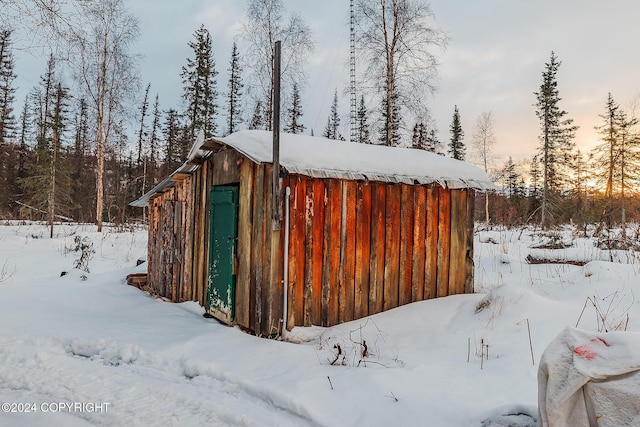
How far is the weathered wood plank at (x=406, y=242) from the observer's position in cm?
556

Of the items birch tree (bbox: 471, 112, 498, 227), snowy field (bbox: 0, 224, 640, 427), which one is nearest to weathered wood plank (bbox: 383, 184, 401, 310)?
snowy field (bbox: 0, 224, 640, 427)

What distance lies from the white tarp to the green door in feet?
13.1

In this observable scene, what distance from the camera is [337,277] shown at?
5.03m

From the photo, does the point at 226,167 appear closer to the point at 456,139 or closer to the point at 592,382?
the point at 592,382

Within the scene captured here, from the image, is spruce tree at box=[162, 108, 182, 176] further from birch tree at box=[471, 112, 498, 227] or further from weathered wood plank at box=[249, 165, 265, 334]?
weathered wood plank at box=[249, 165, 265, 334]

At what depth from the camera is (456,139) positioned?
3309 centimetres

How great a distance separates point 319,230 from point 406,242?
1.53 meters

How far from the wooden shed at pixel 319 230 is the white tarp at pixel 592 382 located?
3.12 m

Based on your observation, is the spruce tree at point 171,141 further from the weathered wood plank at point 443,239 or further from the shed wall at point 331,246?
the weathered wood plank at point 443,239

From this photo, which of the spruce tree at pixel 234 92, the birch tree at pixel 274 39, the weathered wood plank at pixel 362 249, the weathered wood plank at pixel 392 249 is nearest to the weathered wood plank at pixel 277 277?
the weathered wood plank at pixel 362 249

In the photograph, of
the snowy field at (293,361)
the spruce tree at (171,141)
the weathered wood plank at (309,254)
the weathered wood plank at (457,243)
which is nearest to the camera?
the snowy field at (293,361)

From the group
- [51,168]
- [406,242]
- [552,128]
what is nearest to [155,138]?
[51,168]

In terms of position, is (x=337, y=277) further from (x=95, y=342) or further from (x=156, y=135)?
(x=156, y=135)

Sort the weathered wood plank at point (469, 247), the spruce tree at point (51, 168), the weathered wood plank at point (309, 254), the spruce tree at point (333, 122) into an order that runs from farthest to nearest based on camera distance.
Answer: the spruce tree at point (333, 122)
the spruce tree at point (51, 168)
the weathered wood plank at point (469, 247)
the weathered wood plank at point (309, 254)
